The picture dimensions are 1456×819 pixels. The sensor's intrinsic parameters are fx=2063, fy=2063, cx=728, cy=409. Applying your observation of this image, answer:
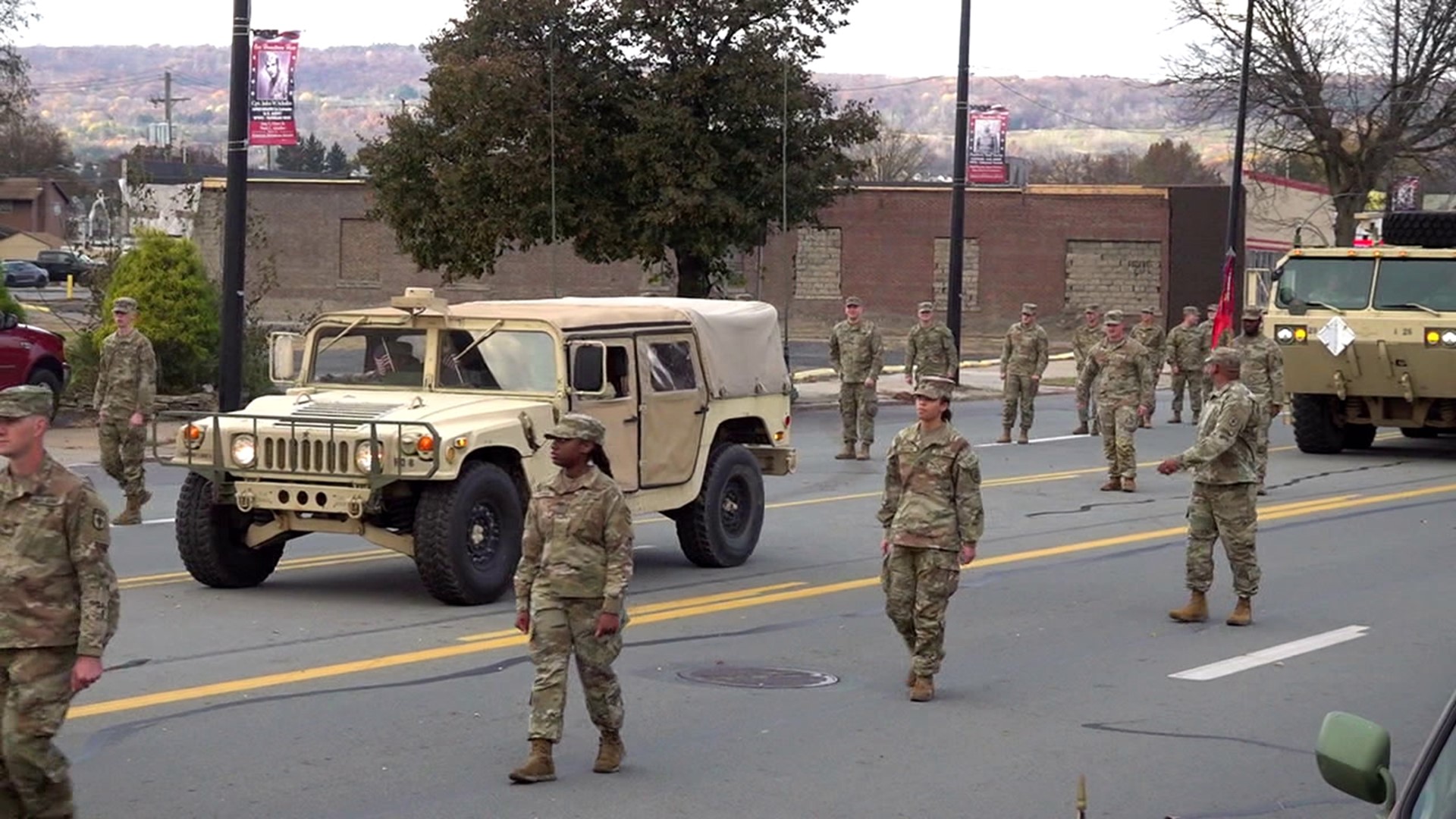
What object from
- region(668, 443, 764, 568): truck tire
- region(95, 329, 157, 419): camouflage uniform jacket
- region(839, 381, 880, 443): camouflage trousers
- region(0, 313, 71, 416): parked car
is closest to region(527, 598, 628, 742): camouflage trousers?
region(668, 443, 764, 568): truck tire

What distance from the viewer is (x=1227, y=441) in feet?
41.3

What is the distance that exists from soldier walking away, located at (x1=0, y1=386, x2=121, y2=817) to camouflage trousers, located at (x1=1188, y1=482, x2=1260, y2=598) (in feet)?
25.7

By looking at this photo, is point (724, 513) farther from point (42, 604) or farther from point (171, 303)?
point (171, 303)

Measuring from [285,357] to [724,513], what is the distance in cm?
332

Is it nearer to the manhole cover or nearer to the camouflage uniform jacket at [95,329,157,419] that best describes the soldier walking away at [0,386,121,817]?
the manhole cover

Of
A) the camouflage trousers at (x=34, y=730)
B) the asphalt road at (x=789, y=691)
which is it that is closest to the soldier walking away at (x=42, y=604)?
the camouflage trousers at (x=34, y=730)

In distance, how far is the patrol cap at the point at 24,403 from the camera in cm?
672

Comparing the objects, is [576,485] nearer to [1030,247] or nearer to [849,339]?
[849,339]

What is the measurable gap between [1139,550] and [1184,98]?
39423 millimetres

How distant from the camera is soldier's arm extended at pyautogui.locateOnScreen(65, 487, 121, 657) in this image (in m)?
6.66

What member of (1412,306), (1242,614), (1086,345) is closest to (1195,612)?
(1242,614)

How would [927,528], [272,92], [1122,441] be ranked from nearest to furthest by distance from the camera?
1. [927,528]
2. [1122,441]
3. [272,92]

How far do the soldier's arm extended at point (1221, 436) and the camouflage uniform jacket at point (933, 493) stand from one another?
2.67 m

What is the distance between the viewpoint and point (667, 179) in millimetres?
28641
